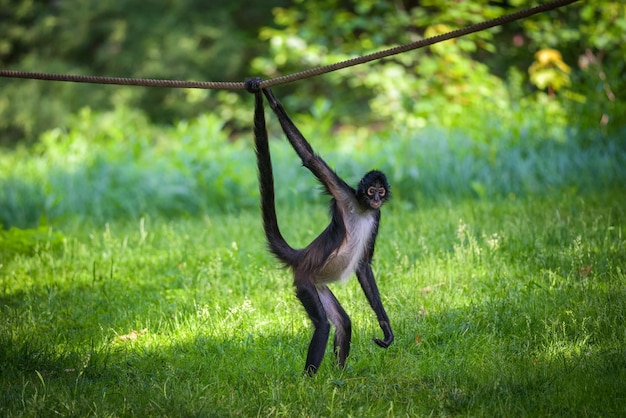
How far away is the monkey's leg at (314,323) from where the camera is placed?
13.1ft

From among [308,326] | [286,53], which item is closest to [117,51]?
[286,53]

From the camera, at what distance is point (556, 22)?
13477 mm

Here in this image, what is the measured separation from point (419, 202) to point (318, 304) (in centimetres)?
475

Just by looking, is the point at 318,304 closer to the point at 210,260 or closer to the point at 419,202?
the point at 210,260

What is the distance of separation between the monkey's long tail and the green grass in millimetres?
639

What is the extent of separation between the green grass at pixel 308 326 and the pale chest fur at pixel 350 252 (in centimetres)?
54

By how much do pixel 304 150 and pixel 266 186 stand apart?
0.43m


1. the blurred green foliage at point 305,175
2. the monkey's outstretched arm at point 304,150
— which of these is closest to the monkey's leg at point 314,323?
the monkey's outstretched arm at point 304,150

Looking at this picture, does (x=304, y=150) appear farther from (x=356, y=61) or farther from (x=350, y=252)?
(x=350, y=252)

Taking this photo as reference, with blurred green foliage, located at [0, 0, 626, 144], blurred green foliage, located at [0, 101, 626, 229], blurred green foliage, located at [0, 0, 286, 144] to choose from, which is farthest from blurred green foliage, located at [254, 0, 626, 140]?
blurred green foliage, located at [0, 0, 286, 144]

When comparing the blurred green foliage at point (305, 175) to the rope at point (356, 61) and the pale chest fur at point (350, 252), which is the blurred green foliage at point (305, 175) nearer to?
the pale chest fur at point (350, 252)

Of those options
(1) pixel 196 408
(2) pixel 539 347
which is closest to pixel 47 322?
(1) pixel 196 408

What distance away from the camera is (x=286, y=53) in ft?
44.7

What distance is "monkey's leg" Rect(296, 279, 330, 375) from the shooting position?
3.99 m
